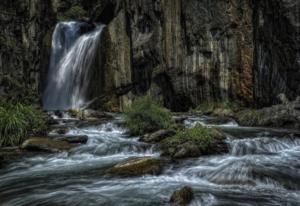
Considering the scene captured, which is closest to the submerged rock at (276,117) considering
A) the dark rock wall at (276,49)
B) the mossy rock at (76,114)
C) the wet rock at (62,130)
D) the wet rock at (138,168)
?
the dark rock wall at (276,49)

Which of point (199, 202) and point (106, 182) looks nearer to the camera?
point (199, 202)

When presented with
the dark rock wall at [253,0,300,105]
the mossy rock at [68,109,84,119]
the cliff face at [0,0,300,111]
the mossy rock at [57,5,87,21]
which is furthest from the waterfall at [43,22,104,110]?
the dark rock wall at [253,0,300,105]

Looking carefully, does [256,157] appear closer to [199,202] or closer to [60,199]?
[199,202]

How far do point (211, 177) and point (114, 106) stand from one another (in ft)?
80.7

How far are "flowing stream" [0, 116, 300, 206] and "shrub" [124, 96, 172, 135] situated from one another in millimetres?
2876

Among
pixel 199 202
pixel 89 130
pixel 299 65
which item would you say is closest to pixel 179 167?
pixel 199 202

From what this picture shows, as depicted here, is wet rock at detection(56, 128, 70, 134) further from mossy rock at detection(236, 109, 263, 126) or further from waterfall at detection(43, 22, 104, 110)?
waterfall at detection(43, 22, 104, 110)

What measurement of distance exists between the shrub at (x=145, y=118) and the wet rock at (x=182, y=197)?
33.6 ft

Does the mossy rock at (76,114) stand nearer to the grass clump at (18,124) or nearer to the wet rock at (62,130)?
the wet rock at (62,130)

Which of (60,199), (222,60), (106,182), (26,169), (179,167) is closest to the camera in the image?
(60,199)

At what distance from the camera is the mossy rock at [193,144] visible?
14.7m

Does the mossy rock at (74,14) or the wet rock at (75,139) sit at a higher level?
the mossy rock at (74,14)

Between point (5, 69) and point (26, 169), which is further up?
point (5, 69)

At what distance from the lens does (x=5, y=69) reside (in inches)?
1184
